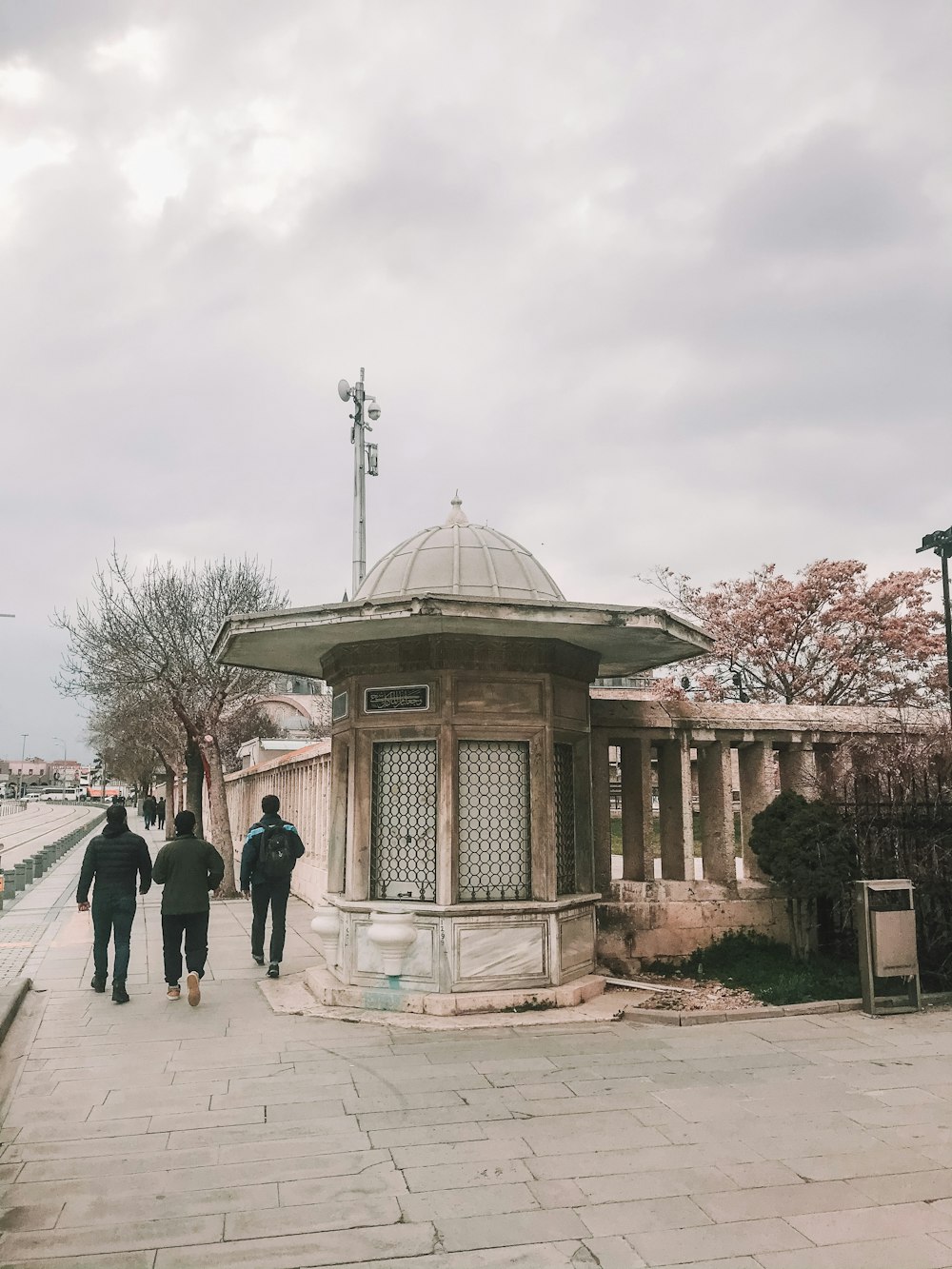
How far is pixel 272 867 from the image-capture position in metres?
9.74

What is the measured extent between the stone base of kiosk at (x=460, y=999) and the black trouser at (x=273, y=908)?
6.18 ft

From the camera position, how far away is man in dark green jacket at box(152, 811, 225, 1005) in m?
8.37

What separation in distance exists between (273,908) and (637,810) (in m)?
3.83

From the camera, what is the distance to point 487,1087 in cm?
563

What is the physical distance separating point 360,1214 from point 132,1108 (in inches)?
83.1

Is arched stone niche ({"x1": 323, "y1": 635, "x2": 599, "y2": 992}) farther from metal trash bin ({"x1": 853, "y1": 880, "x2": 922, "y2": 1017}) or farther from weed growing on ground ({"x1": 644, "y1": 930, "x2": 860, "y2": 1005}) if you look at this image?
metal trash bin ({"x1": 853, "y1": 880, "x2": 922, "y2": 1017})

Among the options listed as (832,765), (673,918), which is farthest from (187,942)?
(832,765)

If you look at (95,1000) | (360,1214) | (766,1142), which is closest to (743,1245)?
(766,1142)

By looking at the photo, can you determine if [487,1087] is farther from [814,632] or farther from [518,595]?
[814,632]

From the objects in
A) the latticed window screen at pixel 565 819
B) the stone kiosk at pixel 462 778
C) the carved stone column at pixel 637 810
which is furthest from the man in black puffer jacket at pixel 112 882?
the carved stone column at pixel 637 810

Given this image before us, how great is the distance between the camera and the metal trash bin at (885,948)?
726 cm

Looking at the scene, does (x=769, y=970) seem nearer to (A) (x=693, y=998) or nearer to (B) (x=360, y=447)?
(A) (x=693, y=998)

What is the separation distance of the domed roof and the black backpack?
2812 mm

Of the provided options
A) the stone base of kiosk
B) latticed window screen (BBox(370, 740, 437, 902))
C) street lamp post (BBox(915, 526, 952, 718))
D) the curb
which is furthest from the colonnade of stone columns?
street lamp post (BBox(915, 526, 952, 718))
